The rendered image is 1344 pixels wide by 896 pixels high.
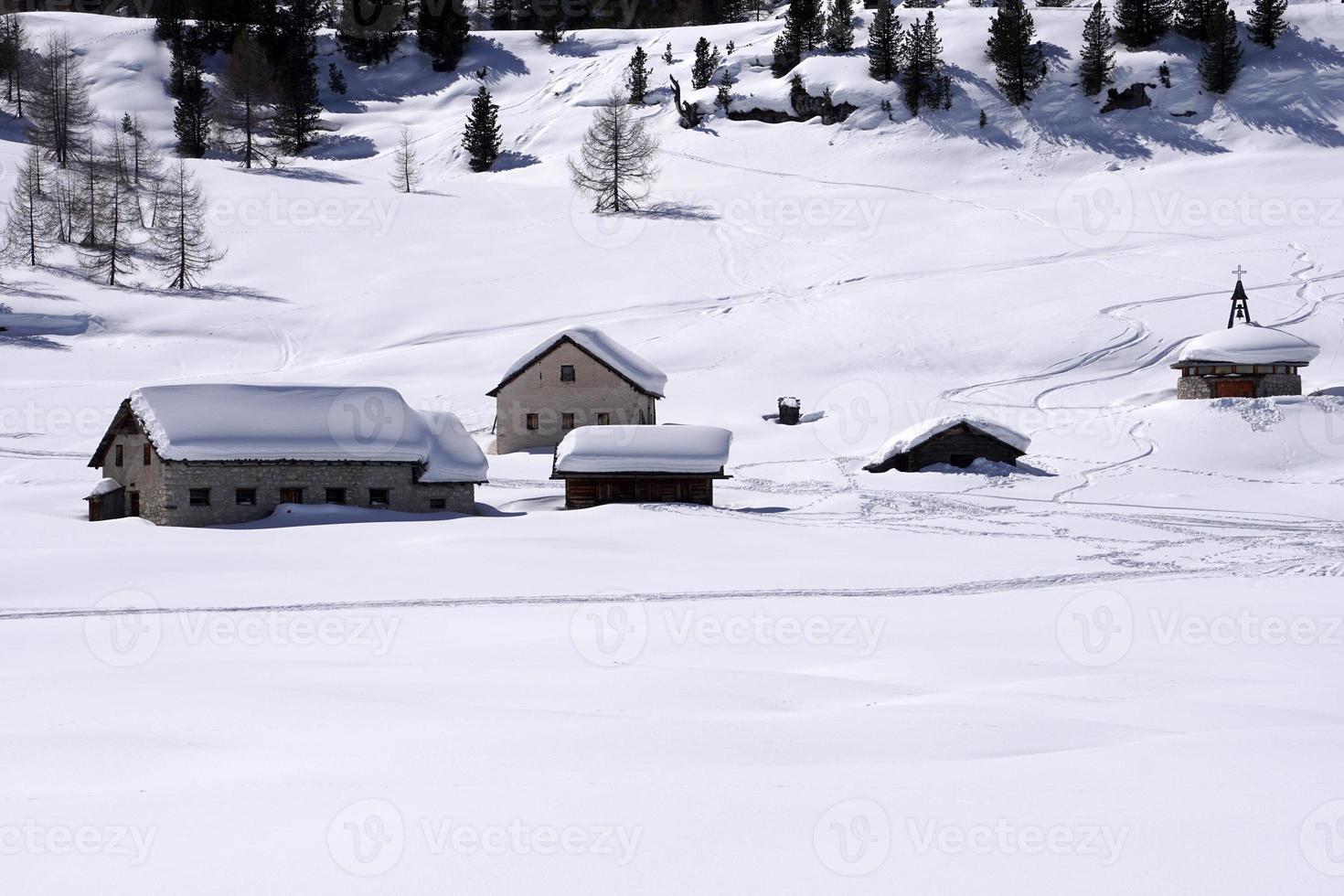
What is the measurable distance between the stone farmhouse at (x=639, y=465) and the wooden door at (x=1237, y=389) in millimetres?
21885

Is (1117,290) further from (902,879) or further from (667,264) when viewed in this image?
(902,879)

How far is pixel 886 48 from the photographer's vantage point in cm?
9775

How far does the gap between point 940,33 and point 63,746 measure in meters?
107

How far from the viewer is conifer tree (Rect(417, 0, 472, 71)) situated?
126250mm

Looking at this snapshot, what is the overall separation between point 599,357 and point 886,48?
61855 mm

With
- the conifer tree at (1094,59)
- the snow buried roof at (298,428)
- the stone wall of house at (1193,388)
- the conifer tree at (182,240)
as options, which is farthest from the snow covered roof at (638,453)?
the conifer tree at (1094,59)

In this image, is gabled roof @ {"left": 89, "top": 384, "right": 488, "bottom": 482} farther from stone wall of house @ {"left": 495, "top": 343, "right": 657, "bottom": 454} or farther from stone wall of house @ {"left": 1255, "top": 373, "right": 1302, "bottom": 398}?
stone wall of house @ {"left": 1255, "top": 373, "right": 1302, "bottom": 398}

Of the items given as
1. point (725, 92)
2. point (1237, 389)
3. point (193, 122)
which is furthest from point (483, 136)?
point (1237, 389)

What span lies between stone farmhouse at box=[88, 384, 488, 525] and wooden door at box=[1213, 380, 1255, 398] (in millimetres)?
28156

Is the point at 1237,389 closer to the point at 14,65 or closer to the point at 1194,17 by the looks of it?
the point at 1194,17

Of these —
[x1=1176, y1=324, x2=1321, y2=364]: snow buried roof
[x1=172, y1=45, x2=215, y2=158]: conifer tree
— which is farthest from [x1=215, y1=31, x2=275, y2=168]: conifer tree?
[x1=1176, y1=324, x2=1321, y2=364]: snow buried roof

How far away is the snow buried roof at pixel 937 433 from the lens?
128 ft

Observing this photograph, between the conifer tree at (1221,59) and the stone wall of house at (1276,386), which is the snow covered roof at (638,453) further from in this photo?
the conifer tree at (1221,59)

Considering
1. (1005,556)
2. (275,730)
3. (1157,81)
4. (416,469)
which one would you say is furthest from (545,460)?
(1157,81)
